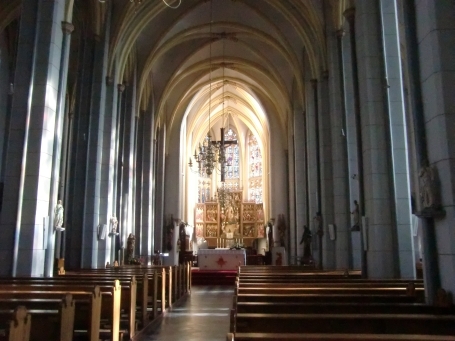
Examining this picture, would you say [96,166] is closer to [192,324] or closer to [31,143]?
[31,143]

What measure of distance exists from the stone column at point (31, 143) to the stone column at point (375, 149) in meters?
7.03

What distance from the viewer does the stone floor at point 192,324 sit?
22.7 ft

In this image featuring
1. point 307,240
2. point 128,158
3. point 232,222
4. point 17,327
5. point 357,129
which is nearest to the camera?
point 17,327

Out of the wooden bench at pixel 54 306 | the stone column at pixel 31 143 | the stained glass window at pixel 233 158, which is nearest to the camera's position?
the wooden bench at pixel 54 306

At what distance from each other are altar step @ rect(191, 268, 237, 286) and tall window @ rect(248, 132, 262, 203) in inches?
646

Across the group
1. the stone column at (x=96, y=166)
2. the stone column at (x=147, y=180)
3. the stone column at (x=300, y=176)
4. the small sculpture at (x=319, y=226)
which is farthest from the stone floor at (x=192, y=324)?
the stone column at (x=147, y=180)

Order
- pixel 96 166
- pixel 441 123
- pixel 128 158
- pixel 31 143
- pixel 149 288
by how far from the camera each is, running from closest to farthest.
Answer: pixel 441 123 → pixel 149 288 → pixel 31 143 → pixel 96 166 → pixel 128 158

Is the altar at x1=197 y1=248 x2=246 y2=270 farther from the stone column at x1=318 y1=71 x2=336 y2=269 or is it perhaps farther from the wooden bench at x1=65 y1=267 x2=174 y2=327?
the wooden bench at x1=65 y1=267 x2=174 y2=327

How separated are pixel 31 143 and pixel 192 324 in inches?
205

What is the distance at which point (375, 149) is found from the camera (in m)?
9.41

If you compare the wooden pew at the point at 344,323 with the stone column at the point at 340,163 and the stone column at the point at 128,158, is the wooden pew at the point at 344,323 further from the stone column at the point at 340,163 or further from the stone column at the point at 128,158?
the stone column at the point at 128,158

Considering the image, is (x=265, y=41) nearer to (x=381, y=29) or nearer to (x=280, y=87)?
(x=280, y=87)

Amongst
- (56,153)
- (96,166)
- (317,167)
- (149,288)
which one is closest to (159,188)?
(96,166)

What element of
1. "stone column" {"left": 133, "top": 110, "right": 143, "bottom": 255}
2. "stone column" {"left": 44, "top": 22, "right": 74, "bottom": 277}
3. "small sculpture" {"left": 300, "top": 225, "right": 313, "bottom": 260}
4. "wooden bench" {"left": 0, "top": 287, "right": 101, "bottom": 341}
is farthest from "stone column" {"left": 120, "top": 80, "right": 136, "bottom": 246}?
"wooden bench" {"left": 0, "top": 287, "right": 101, "bottom": 341}
